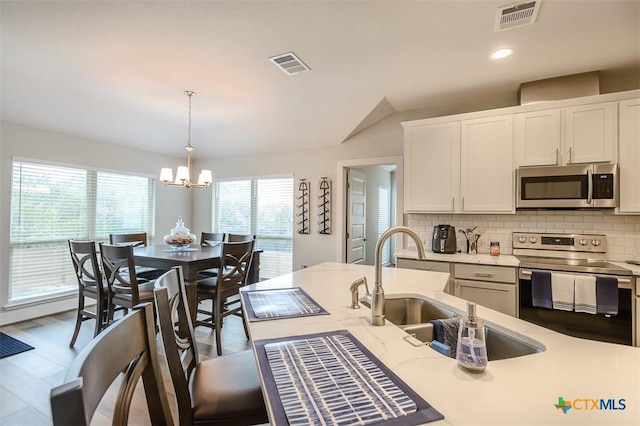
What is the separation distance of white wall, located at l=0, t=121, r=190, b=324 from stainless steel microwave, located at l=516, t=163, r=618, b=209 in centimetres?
Result: 517

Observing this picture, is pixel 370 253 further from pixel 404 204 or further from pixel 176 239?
pixel 176 239

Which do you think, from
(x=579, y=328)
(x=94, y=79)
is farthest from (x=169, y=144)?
(x=579, y=328)

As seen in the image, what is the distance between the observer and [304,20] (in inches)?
83.5

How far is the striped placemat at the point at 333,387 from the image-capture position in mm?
661

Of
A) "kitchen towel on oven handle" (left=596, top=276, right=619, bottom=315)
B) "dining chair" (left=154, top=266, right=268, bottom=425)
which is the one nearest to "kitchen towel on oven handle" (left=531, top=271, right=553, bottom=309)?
"kitchen towel on oven handle" (left=596, top=276, right=619, bottom=315)

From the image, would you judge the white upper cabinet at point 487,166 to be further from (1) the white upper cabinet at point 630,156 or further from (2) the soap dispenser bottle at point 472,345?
(2) the soap dispenser bottle at point 472,345

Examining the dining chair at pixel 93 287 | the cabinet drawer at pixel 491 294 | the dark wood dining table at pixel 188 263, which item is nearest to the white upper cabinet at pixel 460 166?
the cabinet drawer at pixel 491 294

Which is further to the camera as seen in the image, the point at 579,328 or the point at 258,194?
the point at 258,194

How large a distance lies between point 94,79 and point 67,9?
1208mm

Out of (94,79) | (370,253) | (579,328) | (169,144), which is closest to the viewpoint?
(579,328)

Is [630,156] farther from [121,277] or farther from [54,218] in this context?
[54,218]

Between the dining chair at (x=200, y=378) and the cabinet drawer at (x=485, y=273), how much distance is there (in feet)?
7.47

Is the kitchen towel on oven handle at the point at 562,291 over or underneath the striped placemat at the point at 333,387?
underneath

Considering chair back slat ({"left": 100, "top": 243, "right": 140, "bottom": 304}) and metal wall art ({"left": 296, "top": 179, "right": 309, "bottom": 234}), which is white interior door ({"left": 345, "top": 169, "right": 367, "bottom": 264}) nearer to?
metal wall art ({"left": 296, "top": 179, "right": 309, "bottom": 234})
